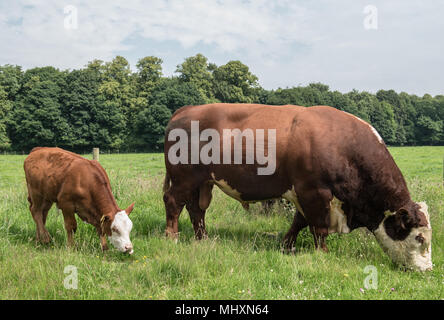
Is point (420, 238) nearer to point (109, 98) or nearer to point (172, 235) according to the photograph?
point (172, 235)

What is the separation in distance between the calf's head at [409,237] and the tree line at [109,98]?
35.6m

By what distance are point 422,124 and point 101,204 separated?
78.1 metres

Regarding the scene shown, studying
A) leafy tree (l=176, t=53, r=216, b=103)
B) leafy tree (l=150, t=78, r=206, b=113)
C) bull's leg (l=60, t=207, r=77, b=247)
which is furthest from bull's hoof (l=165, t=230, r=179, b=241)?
leafy tree (l=176, t=53, r=216, b=103)

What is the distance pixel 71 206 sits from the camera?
511cm

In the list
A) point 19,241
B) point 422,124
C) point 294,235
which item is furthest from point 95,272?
point 422,124

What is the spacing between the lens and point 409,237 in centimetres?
475

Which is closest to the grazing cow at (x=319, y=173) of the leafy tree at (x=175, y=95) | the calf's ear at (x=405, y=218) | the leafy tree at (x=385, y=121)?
the calf's ear at (x=405, y=218)

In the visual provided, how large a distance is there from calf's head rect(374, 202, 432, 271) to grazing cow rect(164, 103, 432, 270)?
1cm

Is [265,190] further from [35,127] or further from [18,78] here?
[18,78]

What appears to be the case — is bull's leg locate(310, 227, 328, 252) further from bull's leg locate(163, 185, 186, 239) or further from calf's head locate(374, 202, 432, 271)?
bull's leg locate(163, 185, 186, 239)

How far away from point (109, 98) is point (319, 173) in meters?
43.3

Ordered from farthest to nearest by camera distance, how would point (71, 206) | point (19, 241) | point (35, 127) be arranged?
1. point (35, 127)
2. point (19, 241)
3. point (71, 206)

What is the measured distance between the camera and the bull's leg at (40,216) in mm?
5387

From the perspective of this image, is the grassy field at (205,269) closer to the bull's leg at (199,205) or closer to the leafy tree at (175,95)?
the bull's leg at (199,205)
